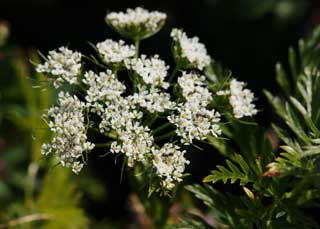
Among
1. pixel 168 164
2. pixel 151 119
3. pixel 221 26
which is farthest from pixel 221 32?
pixel 168 164

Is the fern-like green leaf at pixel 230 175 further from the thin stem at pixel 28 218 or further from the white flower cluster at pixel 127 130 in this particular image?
the thin stem at pixel 28 218

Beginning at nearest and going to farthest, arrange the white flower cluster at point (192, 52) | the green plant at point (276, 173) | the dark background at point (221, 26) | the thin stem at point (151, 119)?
the green plant at point (276, 173), the thin stem at point (151, 119), the white flower cluster at point (192, 52), the dark background at point (221, 26)

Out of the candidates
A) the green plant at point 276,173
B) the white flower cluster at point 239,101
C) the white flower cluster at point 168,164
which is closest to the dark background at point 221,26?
the green plant at point 276,173

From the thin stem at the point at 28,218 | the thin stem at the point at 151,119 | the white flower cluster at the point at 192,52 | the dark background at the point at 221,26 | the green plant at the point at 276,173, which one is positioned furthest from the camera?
the dark background at the point at 221,26

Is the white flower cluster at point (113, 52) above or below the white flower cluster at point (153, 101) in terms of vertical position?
above

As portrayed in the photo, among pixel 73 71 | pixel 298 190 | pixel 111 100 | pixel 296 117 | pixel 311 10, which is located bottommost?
pixel 298 190

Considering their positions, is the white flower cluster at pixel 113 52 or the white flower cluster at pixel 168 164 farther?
the white flower cluster at pixel 113 52

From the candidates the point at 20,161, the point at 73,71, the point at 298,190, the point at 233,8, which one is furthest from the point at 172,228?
the point at 233,8

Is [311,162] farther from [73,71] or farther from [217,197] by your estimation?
[73,71]
